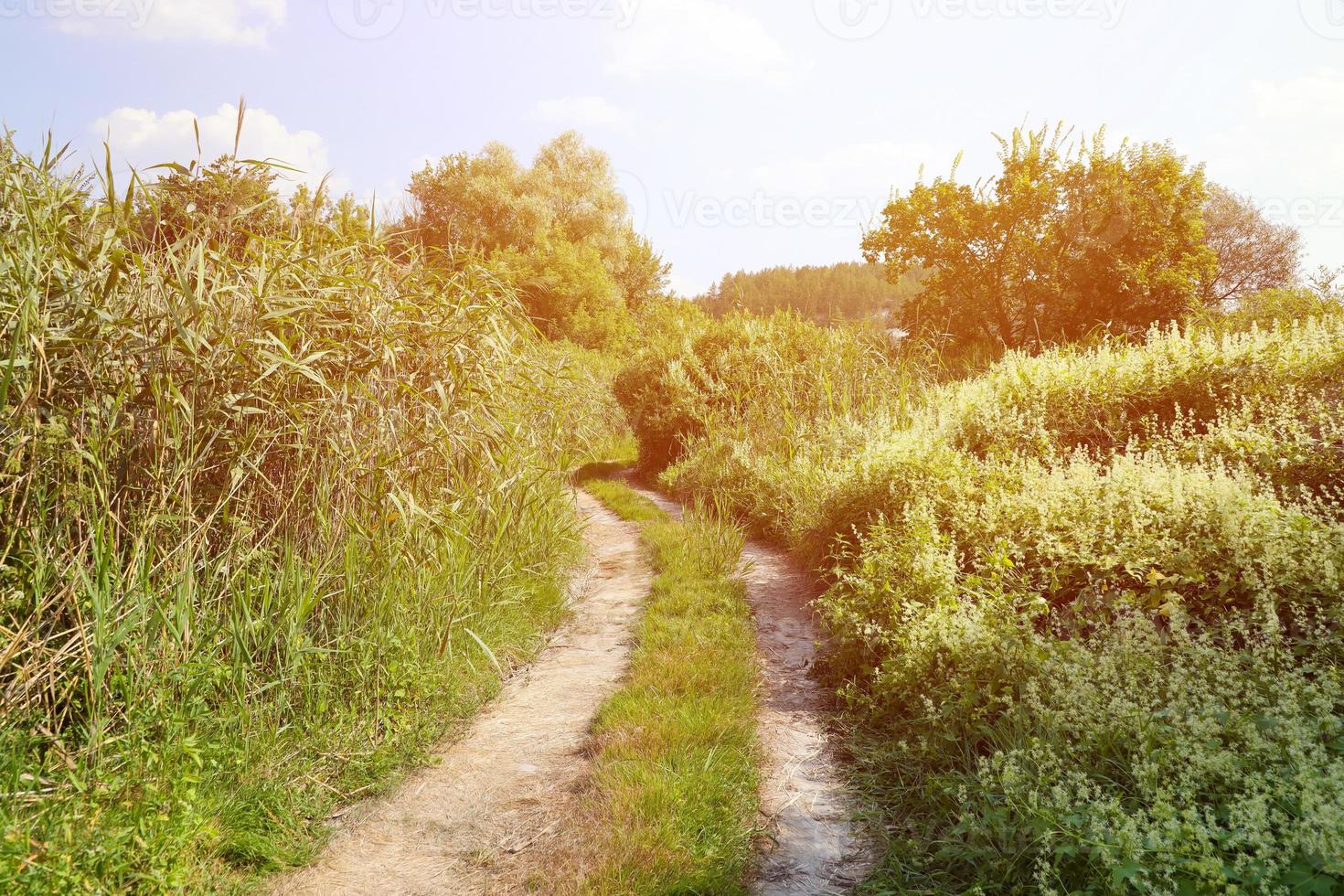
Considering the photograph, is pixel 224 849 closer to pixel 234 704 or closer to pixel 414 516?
pixel 234 704

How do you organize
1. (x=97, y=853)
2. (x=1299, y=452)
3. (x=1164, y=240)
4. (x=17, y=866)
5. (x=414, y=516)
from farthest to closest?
(x=1164, y=240)
(x=1299, y=452)
(x=414, y=516)
(x=97, y=853)
(x=17, y=866)

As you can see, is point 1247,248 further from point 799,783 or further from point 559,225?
point 559,225

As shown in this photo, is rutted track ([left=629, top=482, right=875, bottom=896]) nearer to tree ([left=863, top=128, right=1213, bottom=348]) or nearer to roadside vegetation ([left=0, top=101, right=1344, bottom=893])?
roadside vegetation ([left=0, top=101, right=1344, bottom=893])

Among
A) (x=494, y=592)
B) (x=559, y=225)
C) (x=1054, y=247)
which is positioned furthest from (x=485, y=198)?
(x=494, y=592)

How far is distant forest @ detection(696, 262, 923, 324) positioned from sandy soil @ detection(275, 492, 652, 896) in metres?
28.3

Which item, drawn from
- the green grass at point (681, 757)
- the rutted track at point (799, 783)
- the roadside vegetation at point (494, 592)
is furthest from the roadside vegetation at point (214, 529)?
the rutted track at point (799, 783)

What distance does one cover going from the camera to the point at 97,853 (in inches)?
94.4

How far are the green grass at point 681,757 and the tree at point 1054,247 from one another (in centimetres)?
912

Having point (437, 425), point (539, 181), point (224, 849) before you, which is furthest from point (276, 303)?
point (539, 181)

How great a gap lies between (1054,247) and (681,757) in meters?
12.5

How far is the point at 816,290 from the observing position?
119 feet

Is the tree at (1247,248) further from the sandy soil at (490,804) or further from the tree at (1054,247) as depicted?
the sandy soil at (490,804)

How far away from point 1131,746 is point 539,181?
3394cm

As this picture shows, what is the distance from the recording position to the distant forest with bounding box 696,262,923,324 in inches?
1324
